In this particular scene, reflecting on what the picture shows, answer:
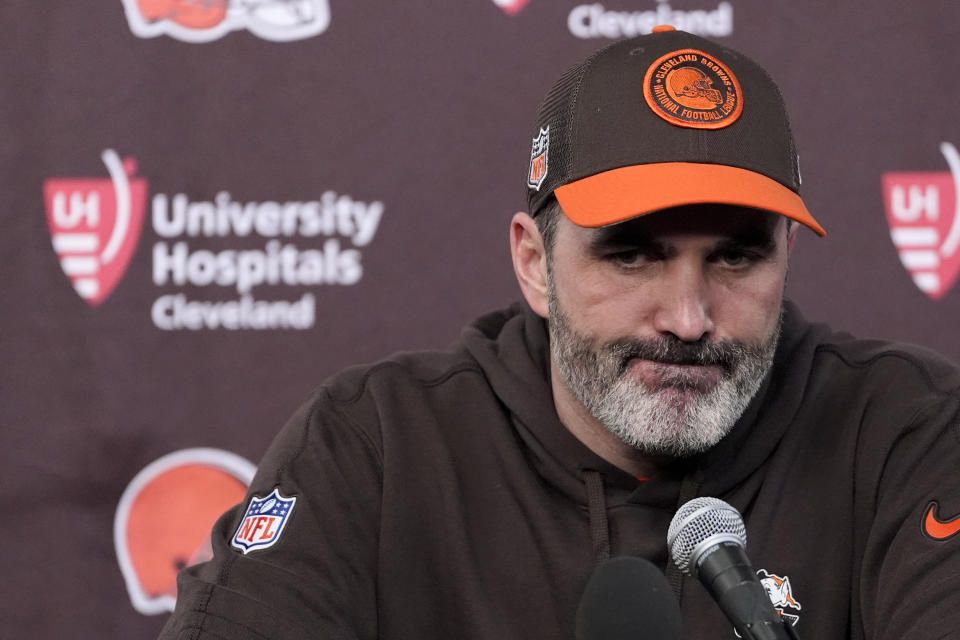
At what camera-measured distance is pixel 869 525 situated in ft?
4.46

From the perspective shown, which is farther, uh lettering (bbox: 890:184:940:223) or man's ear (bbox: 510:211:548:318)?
uh lettering (bbox: 890:184:940:223)

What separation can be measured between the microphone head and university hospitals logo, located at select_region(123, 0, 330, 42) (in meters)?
1.33

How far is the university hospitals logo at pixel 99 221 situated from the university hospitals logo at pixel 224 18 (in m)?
0.23

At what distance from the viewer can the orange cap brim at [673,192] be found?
4.10 ft

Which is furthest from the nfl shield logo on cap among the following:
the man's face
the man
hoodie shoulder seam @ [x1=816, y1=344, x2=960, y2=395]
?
hoodie shoulder seam @ [x1=816, y1=344, x2=960, y2=395]

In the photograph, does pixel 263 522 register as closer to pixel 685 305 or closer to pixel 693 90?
pixel 685 305

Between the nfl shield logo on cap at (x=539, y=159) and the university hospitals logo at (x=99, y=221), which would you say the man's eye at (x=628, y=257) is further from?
the university hospitals logo at (x=99, y=221)

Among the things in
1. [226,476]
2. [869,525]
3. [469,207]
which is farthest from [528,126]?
[869,525]

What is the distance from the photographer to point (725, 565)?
0.89 meters

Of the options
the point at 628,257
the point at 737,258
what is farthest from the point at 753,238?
the point at 628,257

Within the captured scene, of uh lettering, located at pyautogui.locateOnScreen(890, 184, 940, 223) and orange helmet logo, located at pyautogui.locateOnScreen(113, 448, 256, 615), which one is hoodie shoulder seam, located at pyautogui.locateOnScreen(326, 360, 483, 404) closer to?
orange helmet logo, located at pyautogui.locateOnScreen(113, 448, 256, 615)

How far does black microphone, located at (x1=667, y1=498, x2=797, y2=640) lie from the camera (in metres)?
0.85

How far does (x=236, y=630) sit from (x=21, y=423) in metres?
0.97

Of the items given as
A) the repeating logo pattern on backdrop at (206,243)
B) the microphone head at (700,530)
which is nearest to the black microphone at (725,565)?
the microphone head at (700,530)
